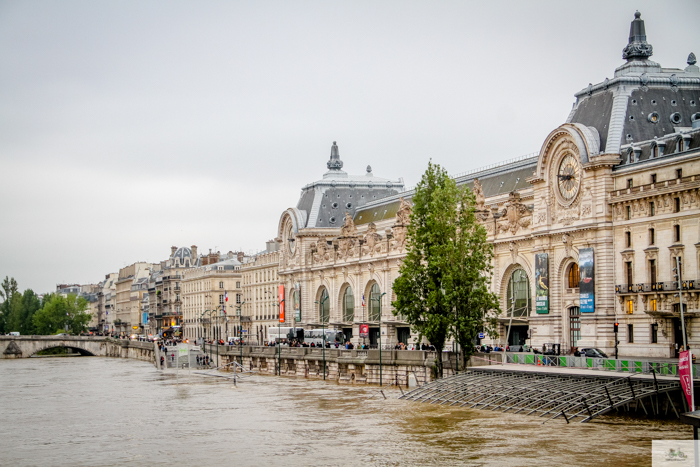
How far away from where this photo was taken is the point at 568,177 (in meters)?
78.7

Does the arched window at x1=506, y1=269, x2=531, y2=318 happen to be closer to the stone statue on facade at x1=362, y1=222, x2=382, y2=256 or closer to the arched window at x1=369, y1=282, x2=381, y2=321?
the stone statue on facade at x1=362, y1=222, x2=382, y2=256

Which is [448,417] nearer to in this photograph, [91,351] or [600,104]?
[600,104]

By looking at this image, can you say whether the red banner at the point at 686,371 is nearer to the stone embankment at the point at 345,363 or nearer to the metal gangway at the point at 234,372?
the stone embankment at the point at 345,363

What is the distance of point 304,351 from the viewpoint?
95.4 meters

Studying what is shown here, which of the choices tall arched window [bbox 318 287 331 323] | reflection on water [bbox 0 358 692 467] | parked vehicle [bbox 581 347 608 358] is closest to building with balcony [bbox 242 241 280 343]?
tall arched window [bbox 318 287 331 323]

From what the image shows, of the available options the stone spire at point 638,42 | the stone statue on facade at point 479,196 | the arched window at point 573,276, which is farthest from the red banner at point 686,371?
the stone statue on facade at point 479,196

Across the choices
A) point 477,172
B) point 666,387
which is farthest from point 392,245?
point 666,387

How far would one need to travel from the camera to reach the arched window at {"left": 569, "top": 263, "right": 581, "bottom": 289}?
78625 millimetres

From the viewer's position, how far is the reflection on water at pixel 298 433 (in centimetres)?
4488

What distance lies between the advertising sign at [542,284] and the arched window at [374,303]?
34.2m

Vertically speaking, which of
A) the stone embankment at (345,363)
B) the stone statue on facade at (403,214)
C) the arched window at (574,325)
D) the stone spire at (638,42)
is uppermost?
the stone spire at (638,42)

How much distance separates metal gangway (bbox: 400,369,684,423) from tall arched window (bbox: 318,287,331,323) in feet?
208

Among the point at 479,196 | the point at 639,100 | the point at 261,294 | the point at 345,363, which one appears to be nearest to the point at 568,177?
the point at 639,100

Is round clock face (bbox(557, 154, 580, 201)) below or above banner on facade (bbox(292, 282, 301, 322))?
above
